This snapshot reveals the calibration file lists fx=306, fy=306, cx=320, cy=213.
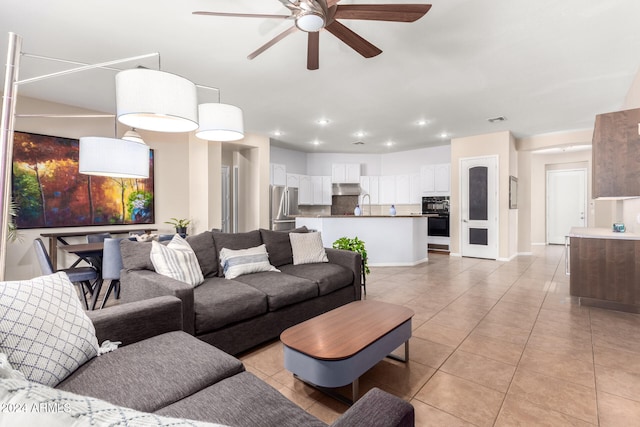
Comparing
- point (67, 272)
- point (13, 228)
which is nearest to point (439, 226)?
point (67, 272)

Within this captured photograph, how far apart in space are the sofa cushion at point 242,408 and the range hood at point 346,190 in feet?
24.6

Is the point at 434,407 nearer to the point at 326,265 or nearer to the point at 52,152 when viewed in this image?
the point at 326,265

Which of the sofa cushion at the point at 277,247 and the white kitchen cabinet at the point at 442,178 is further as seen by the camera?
the white kitchen cabinet at the point at 442,178

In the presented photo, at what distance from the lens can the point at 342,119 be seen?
5484 mm

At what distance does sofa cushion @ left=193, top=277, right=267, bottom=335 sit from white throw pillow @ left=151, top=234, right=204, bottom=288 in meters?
0.12

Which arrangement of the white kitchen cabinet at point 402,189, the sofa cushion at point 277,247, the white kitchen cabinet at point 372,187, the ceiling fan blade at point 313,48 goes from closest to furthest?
the ceiling fan blade at point 313,48, the sofa cushion at point 277,247, the white kitchen cabinet at point 402,189, the white kitchen cabinet at point 372,187

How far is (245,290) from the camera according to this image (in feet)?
8.07

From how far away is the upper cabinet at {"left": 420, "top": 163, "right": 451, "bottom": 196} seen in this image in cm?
754

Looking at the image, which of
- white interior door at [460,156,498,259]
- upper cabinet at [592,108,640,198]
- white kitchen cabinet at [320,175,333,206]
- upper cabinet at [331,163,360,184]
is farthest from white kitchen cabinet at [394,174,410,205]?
upper cabinet at [592,108,640,198]

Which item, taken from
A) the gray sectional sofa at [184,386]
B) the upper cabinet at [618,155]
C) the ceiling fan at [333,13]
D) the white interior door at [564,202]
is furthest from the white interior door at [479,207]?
the gray sectional sofa at [184,386]

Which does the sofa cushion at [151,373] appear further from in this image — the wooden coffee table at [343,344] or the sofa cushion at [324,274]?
the sofa cushion at [324,274]

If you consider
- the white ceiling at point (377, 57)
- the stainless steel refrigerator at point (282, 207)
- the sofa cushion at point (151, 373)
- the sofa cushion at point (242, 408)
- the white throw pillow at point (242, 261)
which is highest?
the white ceiling at point (377, 57)

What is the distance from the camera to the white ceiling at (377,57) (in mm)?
2494

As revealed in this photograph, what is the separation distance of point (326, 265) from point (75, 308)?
233 cm
